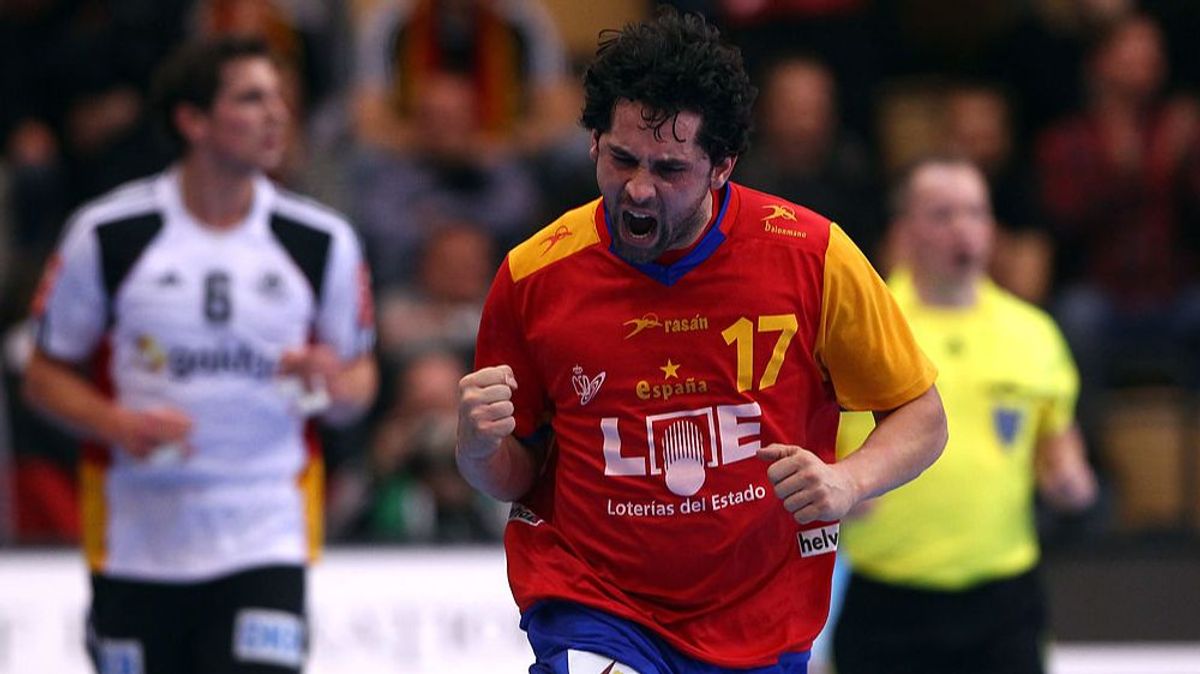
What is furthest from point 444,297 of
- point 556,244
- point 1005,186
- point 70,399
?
point 556,244

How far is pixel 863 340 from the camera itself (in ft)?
15.0

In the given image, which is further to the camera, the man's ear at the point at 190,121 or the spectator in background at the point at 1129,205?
the spectator in background at the point at 1129,205

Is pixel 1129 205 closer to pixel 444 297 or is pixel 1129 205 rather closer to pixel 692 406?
pixel 444 297

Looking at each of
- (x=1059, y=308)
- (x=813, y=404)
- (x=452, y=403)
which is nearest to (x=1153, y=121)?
(x=1059, y=308)

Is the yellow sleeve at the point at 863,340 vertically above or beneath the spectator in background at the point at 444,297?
beneath

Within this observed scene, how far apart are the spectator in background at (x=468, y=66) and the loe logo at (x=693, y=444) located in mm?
6842

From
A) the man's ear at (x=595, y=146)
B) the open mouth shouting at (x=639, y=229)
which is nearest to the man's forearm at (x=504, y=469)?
the open mouth shouting at (x=639, y=229)

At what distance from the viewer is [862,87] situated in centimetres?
1177

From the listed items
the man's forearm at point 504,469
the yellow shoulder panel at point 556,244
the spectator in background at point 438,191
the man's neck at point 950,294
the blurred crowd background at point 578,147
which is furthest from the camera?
the spectator in background at point 438,191

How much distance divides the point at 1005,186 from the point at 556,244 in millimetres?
6839

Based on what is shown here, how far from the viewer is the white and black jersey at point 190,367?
6254mm

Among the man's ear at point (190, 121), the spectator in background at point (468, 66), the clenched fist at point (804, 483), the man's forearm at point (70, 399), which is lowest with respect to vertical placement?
the clenched fist at point (804, 483)

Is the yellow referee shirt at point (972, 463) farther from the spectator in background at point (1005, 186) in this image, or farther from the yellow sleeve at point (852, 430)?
the spectator in background at point (1005, 186)

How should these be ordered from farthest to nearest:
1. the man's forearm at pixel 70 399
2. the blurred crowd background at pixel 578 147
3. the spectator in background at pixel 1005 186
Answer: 1. the spectator in background at pixel 1005 186
2. the blurred crowd background at pixel 578 147
3. the man's forearm at pixel 70 399
